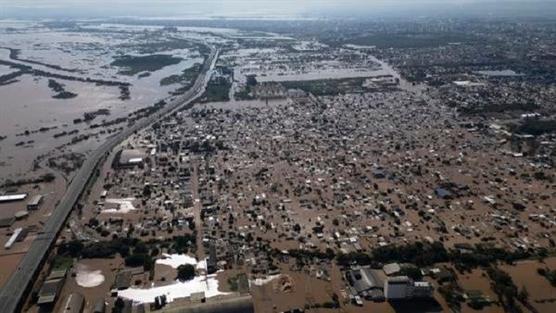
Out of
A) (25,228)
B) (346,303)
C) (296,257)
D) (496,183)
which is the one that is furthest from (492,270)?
(25,228)

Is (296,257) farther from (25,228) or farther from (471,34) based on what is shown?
(471,34)

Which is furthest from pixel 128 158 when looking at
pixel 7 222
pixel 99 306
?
pixel 99 306

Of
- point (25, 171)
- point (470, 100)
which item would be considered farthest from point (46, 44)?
point (470, 100)

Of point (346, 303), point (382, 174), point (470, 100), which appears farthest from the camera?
point (470, 100)

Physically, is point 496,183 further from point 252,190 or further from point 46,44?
point 46,44

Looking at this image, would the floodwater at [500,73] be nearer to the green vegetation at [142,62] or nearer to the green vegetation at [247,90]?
the green vegetation at [247,90]

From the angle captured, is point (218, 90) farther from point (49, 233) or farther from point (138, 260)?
point (138, 260)

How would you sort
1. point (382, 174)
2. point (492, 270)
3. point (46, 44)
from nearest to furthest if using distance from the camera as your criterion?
point (492, 270) < point (382, 174) < point (46, 44)

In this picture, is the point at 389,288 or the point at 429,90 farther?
the point at 429,90
